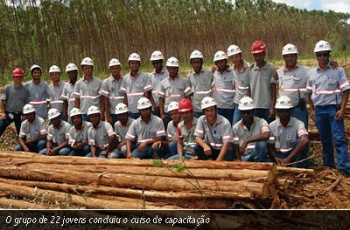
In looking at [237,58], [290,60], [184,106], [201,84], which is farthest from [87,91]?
[290,60]

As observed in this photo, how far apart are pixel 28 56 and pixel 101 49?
2.70m

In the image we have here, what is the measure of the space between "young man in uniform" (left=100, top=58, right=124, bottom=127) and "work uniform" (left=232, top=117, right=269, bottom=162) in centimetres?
251

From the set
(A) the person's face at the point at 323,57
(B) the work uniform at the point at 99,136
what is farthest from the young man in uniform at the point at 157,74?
(A) the person's face at the point at 323,57

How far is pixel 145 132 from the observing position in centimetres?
683

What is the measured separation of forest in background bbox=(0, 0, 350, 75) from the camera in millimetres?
16578

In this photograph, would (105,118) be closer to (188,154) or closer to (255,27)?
(188,154)

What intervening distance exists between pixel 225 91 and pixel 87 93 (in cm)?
244

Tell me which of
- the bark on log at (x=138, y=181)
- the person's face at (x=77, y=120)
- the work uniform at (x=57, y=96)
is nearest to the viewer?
the bark on log at (x=138, y=181)

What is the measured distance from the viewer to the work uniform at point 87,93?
26.0ft

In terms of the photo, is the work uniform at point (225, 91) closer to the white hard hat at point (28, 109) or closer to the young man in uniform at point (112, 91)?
the young man in uniform at point (112, 91)

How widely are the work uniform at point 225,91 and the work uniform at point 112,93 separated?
173 cm

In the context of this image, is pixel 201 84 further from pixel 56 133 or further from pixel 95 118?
pixel 56 133

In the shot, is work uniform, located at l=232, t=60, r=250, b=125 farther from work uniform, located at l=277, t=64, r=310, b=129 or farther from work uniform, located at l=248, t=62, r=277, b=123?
work uniform, located at l=277, t=64, r=310, b=129

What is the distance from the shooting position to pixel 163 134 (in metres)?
6.85
